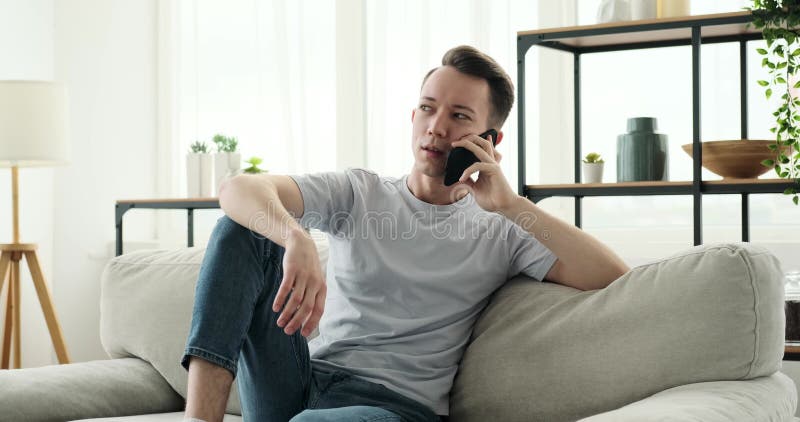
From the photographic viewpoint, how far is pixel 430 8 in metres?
3.58

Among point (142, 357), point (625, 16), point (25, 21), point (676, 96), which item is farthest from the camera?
point (25, 21)

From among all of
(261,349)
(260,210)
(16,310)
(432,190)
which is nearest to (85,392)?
(261,349)

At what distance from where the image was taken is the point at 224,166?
3.55 metres

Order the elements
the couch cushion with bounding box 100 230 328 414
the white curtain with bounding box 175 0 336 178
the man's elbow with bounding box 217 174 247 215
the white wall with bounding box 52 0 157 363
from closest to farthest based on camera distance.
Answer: the man's elbow with bounding box 217 174 247 215
the couch cushion with bounding box 100 230 328 414
the white curtain with bounding box 175 0 336 178
the white wall with bounding box 52 0 157 363

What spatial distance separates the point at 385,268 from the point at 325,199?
Answer: 190 mm

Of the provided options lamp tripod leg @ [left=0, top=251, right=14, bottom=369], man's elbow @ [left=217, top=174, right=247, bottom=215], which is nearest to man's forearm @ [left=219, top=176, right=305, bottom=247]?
man's elbow @ [left=217, top=174, right=247, bottom=215]

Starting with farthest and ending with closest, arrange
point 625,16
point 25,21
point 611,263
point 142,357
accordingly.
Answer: point 25,21 < point 625,16 < point 142,357 < point 611,263

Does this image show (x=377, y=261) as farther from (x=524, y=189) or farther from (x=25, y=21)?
(x=25, y=21)

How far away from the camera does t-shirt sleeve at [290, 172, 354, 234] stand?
1.86 meters

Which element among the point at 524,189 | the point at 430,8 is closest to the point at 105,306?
the point at 524,189

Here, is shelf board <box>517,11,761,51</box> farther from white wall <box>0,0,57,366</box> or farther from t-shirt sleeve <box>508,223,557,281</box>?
white wall <box>0,0,57,366</box>

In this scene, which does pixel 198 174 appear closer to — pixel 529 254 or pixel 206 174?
pixel 206 174

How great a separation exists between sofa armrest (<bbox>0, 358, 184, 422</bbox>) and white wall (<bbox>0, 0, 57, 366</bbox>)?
2.09m

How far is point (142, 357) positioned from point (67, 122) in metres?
1.74
